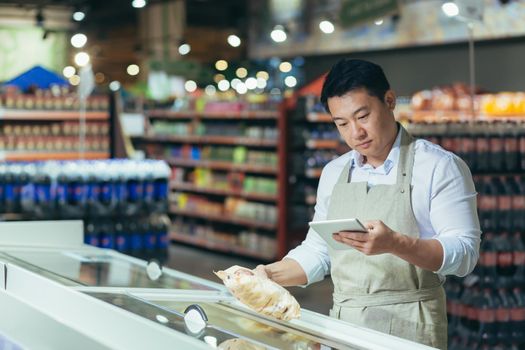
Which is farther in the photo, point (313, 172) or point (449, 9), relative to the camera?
point (313, 172)

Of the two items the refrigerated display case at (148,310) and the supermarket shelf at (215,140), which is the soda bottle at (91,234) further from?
the supermarket shelf at (215,140)

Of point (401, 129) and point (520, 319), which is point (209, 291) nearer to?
point (401, 129)

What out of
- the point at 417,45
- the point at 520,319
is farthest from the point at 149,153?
the point at 520,319

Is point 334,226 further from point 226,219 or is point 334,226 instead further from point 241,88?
point 241,88

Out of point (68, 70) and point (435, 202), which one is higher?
point (68, 70)

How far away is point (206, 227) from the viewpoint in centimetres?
1284

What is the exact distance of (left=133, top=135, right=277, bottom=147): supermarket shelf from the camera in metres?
11.4

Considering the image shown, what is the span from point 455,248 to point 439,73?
11127 mm

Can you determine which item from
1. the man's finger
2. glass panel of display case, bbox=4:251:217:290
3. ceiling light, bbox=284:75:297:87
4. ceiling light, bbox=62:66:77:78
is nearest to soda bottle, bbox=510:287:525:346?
glass panel of display case, bbox=4:251:217:290

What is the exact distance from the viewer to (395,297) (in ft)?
9.59

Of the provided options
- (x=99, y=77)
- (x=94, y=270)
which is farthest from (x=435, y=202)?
(x=99, y=77)

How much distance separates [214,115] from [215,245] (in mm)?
1842

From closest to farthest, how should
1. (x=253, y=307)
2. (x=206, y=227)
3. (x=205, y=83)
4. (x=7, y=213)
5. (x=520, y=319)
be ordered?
(x=253, y=307), (x=520, y=319), (x=7, y=213), (x=206, y=227), (x=205, y=83)

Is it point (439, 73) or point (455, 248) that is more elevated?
point (439, 73)
